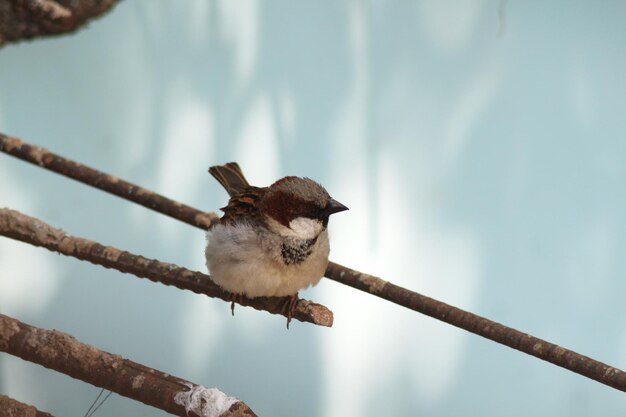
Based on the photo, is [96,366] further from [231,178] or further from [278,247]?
[231,178]

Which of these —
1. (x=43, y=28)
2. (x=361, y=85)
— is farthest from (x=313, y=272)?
(x=361, y=85)

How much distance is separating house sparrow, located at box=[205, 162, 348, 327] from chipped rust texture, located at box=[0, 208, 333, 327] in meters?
0.04

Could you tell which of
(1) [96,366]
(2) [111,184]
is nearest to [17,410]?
(1) [96,366]

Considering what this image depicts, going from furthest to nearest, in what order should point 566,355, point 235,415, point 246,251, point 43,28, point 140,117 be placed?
point 140,117 → point 246,251 → point 566,355 → point 235,415 → point 43,28

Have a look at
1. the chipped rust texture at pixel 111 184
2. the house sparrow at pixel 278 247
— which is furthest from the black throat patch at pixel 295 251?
the chipped rust texture at pixel 111 184

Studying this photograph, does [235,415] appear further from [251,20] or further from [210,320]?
[251,20]

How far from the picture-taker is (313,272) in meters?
1.42

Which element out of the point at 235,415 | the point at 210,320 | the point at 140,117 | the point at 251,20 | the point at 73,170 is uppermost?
the point at 251,20

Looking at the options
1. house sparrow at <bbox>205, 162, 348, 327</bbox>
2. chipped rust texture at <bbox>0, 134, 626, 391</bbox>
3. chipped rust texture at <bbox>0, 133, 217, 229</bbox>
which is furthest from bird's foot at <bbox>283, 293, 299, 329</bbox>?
chipped rust texture at <bbox>0, 133, 217, 229</bbox>

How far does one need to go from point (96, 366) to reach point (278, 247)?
410 mm

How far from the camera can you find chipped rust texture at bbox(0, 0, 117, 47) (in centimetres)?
67

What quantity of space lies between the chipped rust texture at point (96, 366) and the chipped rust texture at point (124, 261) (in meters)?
0.23

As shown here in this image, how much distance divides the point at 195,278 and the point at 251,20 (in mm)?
1267

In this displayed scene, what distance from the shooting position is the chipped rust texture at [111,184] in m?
1.62
